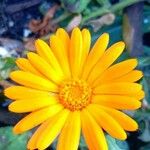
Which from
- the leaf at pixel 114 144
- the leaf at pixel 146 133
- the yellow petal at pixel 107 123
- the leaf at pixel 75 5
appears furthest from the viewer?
the leaf at pixel 75 5

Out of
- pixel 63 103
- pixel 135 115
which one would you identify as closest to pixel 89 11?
pixel 135 115

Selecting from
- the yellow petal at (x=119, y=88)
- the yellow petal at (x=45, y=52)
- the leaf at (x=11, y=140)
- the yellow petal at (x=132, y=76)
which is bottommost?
the leaf at (x=11, y=140)

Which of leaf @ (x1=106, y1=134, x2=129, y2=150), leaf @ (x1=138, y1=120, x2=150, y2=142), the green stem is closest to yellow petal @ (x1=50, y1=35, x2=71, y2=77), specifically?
leaf @ (x1=106, y1=134, x2=129, y2=150)

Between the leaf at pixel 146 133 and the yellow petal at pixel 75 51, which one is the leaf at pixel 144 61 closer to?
the leaf at pixel 146 133

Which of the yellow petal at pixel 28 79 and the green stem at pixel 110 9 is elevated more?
the green stem at pixel 110 9

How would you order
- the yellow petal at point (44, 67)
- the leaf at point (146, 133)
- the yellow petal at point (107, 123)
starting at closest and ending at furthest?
A: 1. the yellow petal at point (107, 123)
2. the yellow petal at point (44, 67)
3. the leaf at point (146, 133)

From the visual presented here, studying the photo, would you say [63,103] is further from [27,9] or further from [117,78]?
[27,9]

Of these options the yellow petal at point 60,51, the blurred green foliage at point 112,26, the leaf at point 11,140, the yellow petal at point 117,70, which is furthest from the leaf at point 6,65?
the yellow petal at point 117,70

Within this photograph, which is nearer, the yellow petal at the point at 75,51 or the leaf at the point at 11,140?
the yellow petal at the point at 75,51
